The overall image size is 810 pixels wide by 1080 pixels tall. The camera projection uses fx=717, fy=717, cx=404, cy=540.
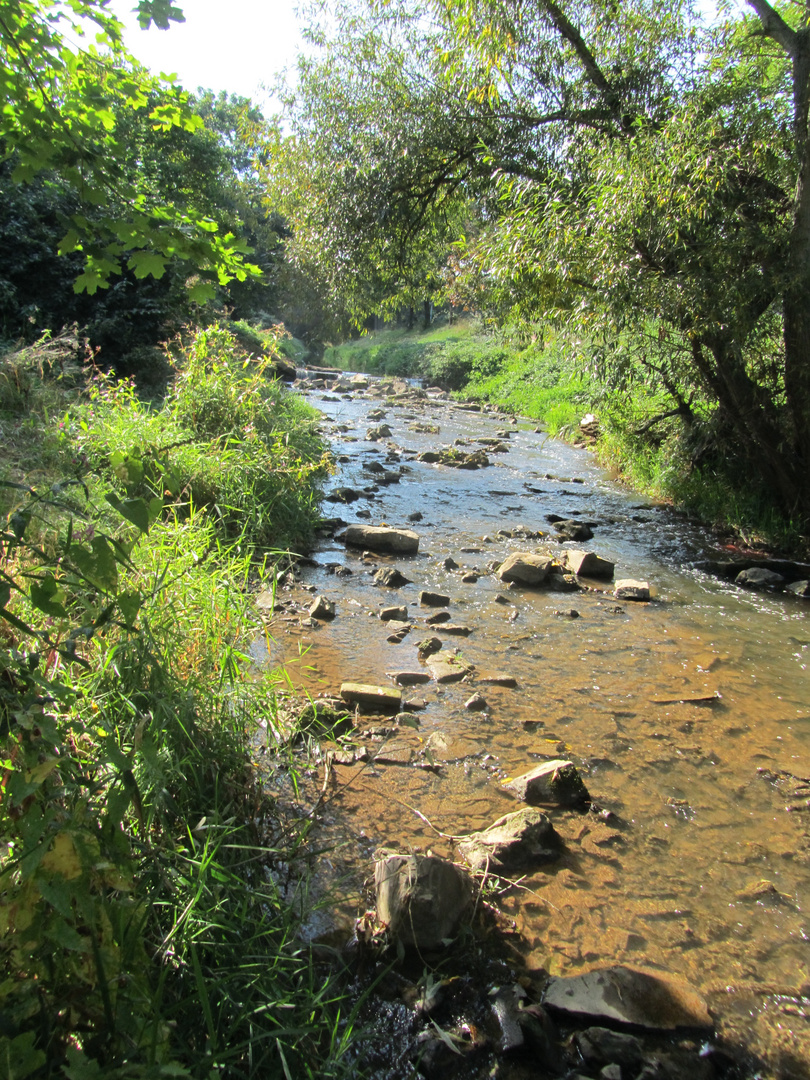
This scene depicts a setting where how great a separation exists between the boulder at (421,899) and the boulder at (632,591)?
4.82 meters

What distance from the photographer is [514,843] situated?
332cm

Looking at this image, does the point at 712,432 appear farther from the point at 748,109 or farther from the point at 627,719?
the point at 627,719

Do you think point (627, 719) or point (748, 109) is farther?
point (748, 109)

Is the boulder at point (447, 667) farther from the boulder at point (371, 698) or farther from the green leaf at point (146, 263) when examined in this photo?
the green leaf at point (146, 263)

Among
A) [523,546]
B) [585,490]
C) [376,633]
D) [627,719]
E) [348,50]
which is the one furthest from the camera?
[585,490]

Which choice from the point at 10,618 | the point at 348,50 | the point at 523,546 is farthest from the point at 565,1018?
the point at 348,50

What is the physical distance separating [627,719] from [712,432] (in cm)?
643

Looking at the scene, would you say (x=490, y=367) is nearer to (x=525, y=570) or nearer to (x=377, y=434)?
(x=377, y=434)

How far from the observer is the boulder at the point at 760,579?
780 cm

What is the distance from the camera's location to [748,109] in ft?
24.3

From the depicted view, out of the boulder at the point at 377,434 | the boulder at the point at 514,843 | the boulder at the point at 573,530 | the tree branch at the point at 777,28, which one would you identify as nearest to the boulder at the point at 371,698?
the boulder at the point at 514,843

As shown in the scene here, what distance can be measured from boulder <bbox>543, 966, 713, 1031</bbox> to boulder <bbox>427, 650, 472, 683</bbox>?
2.53 m

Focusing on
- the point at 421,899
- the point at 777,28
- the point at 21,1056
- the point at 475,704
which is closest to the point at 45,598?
the point at 21,1056

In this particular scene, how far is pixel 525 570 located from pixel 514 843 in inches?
171
